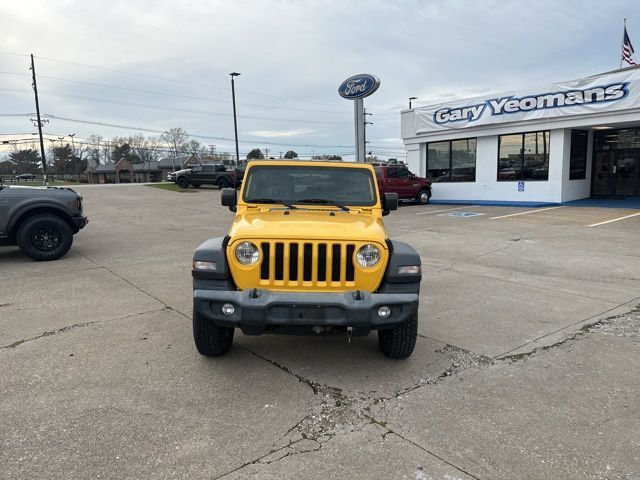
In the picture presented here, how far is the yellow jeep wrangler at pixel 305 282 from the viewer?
3.45 metres

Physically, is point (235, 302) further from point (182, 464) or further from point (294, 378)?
point (182, 464)

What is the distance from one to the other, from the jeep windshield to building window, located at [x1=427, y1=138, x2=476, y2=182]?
57.7ft

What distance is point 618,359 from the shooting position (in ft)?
13.8

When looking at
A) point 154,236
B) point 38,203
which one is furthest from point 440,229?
point 38,203

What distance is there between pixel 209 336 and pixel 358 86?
17179 millimetres

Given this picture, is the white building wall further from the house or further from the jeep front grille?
the house

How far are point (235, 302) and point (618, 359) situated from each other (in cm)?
354

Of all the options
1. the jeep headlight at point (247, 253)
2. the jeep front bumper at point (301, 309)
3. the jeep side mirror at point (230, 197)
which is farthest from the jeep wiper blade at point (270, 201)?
the jeep front bumper at point (301, 309)

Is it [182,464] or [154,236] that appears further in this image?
[154,236]

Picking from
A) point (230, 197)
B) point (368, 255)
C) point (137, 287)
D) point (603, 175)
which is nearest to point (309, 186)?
point (230, 197)

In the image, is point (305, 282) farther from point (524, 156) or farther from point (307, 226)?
point (524, 156)

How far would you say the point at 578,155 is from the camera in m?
18.9

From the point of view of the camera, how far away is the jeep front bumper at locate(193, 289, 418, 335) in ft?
11.3

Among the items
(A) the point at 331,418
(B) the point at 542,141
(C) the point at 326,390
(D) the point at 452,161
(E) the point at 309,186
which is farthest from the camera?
(D) the point at 452,161
